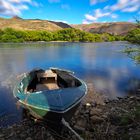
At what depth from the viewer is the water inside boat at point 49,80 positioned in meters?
15.5

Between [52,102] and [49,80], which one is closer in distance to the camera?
[52,102]

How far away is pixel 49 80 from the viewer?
16875mm

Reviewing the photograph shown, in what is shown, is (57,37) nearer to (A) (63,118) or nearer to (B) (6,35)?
(B) (6,35)

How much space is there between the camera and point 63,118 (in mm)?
9656

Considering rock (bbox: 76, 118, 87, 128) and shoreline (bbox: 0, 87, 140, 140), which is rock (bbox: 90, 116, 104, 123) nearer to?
shoreline (bbox: 0, 87, 140, 140)

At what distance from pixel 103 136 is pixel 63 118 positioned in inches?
72.9

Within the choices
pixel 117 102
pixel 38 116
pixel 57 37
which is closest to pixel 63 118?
pixel 38 116

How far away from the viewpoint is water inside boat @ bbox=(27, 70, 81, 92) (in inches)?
610

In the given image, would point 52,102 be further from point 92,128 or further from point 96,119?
point 96,119

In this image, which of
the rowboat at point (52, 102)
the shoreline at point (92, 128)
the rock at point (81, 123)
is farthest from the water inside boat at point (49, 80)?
the rock at point (81, 123)

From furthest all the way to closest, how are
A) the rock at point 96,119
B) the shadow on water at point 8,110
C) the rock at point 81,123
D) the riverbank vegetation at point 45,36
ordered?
the riverbank vegetation at point 45,36, the shadow on water at point 8,110, the rock at point 96,119, the rock at point 81,123

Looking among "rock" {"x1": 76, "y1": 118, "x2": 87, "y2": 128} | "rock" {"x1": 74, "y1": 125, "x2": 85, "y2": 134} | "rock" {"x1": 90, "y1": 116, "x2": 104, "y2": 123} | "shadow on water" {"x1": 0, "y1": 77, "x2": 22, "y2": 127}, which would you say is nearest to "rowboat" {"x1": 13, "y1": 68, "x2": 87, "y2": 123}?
"rock" {"x1": 74, "y1": 125, "x2": 85, "y2": 134}

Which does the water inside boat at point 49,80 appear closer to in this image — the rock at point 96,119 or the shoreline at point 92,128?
the shoreline at point 92,128

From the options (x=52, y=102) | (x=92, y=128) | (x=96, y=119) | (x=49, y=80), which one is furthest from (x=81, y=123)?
(x=49, y=80)
